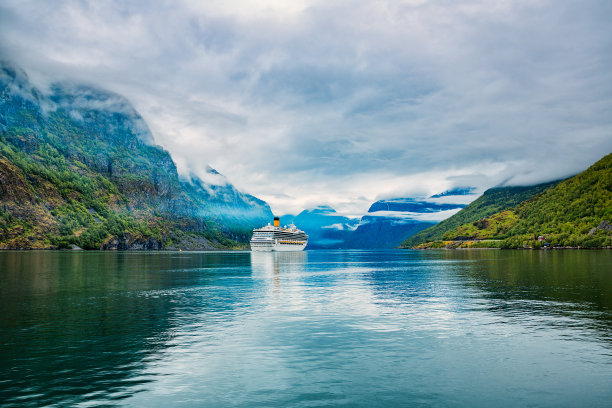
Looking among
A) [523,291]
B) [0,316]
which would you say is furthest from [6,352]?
[523,291]

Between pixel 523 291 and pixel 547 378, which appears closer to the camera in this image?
pixel 547 378

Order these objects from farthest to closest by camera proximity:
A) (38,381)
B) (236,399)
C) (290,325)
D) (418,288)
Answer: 1. (418,288)
2. (290,325)
3. (38,381)
4. (236,399)

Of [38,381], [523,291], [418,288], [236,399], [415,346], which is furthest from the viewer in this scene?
Result: [418,288]

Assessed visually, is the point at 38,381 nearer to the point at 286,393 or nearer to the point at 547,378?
the point at 286,393

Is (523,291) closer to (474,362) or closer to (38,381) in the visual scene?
(474,362)

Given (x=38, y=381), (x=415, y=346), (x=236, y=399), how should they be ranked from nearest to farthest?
(x=236, y=399) → (x=38, y=381) → (x=415, y=346)

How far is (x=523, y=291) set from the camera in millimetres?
63906

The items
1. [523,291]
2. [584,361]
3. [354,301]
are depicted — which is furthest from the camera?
[523,291]

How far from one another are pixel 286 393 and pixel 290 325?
18.3 metres

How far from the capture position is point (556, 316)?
43.2 m

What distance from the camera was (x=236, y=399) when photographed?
2158 centimetres

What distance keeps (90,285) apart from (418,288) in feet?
178

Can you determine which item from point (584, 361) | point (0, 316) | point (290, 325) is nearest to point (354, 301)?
point (290, 325)

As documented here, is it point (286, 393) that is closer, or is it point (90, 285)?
point (286, 393)
